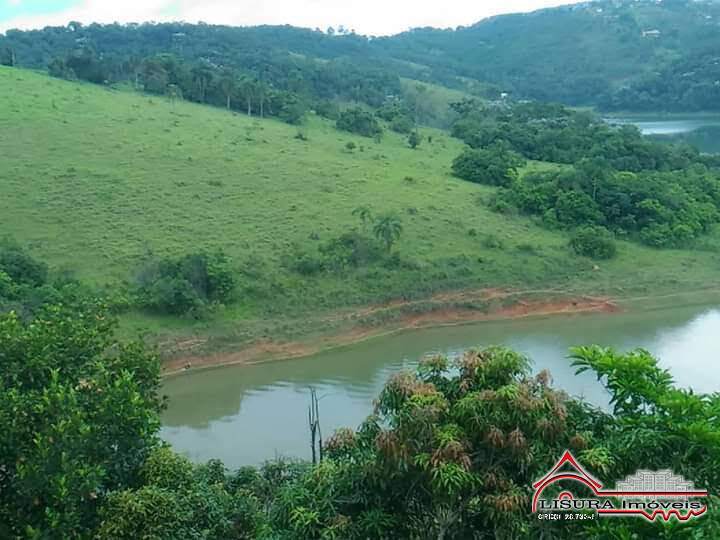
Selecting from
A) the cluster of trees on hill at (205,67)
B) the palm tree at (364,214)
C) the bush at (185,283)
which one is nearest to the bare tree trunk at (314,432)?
the bush at (185,283)

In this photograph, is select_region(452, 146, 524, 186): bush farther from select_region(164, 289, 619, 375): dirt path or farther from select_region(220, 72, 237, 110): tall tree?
select_region(220, 72, 237, 110): tall tree

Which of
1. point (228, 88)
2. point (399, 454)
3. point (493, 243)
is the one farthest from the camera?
point (228, 88)

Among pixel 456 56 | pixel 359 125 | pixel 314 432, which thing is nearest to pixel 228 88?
pixel 359 125

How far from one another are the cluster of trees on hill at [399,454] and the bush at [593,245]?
69.8ft

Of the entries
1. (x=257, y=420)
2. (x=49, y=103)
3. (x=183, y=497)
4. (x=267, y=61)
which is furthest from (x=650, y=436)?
(x=267, y=61)

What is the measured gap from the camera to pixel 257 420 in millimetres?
15961

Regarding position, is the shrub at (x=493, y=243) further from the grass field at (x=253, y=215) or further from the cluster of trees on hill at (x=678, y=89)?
the cluster of trees on hill at (x=678, y=89)

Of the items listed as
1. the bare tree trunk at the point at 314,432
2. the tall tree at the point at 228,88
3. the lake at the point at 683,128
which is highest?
the tall tree at the point at 228,88

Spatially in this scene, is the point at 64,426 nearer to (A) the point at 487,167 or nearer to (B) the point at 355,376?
(B) the point at 355,376

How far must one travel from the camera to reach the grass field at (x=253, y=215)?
74.7ft

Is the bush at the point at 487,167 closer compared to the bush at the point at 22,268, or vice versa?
the bush at the point at 22,268

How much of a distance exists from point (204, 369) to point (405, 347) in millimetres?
5657

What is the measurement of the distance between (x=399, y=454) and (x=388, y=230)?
19486 millimetres

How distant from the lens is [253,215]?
27.3 meters
